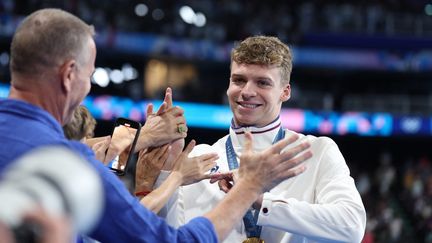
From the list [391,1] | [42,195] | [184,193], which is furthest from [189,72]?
[42,195]

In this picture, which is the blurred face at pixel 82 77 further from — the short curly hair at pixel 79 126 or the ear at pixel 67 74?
the short curly hair at pixel 79 126

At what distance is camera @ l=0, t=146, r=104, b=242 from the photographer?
3.64 ft

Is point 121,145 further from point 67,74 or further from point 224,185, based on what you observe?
point 67,74

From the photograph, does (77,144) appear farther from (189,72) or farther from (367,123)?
(189,72)

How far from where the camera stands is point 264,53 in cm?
321

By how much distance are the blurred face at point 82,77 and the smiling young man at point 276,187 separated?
863 millimetres

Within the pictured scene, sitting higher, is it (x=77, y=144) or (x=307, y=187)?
(x=77, y=144)

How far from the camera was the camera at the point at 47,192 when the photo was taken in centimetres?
111

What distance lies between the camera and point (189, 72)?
2389 cm

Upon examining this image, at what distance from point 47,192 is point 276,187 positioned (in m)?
2.15

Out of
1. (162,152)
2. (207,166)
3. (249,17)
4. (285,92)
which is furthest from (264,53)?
(249,17)

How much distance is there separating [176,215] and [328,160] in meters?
0.75

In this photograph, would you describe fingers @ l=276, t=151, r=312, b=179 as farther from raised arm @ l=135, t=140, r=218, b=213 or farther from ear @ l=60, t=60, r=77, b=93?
ear @ l=60, t=60, r=77, b=93

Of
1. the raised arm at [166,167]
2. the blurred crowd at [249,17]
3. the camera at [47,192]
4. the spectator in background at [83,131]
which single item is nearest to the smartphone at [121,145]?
the spectator in background at [83,131]
